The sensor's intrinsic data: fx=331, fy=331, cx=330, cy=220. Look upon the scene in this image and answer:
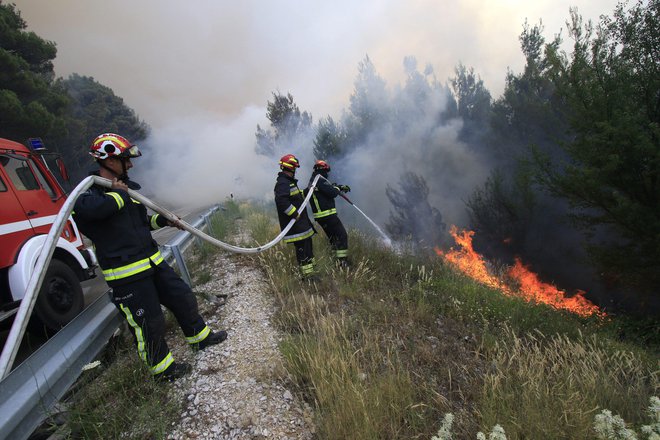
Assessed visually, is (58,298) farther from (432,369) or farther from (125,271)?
(432,369)

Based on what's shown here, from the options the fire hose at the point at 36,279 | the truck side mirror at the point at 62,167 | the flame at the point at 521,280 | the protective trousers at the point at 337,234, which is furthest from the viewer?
the flame at the point at 521,280

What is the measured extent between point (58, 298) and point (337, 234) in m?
3.65

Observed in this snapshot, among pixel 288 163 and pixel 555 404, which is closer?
pixel 555 404

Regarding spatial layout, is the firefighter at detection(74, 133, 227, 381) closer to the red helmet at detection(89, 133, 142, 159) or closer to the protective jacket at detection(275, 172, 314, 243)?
the red helmet at detection(89, 133, 142, 159)

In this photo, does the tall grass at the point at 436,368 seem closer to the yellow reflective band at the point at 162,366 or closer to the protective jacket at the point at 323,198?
the yellow reflective band at the point at 162,366

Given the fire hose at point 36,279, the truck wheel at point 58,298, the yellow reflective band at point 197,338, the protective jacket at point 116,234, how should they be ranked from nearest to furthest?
the fire hose at point 36,279
the protective jacket at point 116,234
the yellow reflective band at point 197,338
the truck wheel at point 58,298

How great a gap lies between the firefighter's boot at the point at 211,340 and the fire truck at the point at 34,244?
1.89 m

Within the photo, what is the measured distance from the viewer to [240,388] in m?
2.35

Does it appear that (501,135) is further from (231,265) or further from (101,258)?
(101,258)

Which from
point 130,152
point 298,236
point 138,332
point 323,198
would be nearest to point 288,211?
point 298,236

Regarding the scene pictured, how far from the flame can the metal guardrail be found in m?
6.41

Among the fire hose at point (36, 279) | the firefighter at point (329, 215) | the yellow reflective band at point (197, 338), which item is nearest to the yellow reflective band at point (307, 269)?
the firefighter at point (329, 215)

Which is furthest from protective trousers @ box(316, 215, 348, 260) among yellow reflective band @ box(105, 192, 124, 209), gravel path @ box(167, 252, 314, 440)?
yellow reflective band @ box(105, 192, 124, 209)

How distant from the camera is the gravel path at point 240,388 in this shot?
6.66 feet
